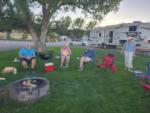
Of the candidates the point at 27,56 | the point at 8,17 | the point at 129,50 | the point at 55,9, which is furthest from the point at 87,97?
the point at 8,17

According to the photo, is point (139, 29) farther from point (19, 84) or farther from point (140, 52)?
point (19, 84)

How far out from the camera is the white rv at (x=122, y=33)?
30188mm

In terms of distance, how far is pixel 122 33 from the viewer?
33.9 m

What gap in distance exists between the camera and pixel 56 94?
17.3ft

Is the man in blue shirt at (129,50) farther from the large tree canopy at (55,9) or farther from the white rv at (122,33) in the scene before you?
the white rv at (122,33)

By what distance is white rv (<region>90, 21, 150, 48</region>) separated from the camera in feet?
99.0

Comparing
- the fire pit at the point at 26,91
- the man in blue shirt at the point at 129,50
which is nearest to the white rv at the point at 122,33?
the man in blue shirt at the point at 129,50

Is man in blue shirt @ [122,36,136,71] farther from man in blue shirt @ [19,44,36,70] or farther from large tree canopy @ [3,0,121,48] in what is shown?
large tree canopy @ [3,0,121,48]

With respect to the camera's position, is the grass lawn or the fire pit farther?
the fire pit

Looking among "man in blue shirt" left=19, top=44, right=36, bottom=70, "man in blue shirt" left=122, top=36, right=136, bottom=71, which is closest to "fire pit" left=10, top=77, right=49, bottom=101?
"man in blue shirt" left=19, top=44, right=36, bottom=70

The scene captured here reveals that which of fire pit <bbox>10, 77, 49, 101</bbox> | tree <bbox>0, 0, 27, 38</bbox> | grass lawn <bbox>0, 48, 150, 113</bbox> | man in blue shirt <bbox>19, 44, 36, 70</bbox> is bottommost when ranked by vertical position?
grass lawn <bbox>0, 48, 150, 113</bbox>

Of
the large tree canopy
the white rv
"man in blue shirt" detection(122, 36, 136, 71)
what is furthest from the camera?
the white rv

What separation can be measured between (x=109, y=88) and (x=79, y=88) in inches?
32.9

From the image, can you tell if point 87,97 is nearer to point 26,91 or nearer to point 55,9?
point 26,91
